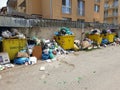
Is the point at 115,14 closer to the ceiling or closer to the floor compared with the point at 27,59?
closer to the ceiling

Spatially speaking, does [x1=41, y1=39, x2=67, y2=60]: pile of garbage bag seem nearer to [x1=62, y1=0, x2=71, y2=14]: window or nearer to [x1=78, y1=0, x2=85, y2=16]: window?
[x1=62, y1=0, x2=71, y2=14]: window

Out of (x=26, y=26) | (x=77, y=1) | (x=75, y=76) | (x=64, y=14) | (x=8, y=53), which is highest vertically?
(x=77, y=1)

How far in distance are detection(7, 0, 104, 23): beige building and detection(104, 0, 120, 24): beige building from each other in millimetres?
18845

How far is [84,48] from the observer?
1314 cm

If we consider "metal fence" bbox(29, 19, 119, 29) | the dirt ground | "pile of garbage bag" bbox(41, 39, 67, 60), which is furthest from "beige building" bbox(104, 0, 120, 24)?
the dirt ground

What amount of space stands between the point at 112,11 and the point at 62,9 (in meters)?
27.2

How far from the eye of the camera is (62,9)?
21.3 metres

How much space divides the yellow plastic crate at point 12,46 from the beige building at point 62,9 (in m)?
11.9

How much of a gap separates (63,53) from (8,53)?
3834mm

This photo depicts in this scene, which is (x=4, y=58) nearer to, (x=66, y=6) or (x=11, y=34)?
(x=11, y=34)

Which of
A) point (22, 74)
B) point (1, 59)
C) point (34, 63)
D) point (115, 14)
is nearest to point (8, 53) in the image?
point (1, 59)

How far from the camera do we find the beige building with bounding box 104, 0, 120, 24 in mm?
42447

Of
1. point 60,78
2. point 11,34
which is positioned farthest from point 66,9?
point 60,78

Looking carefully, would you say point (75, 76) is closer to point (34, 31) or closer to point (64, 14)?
point (34, 31)
